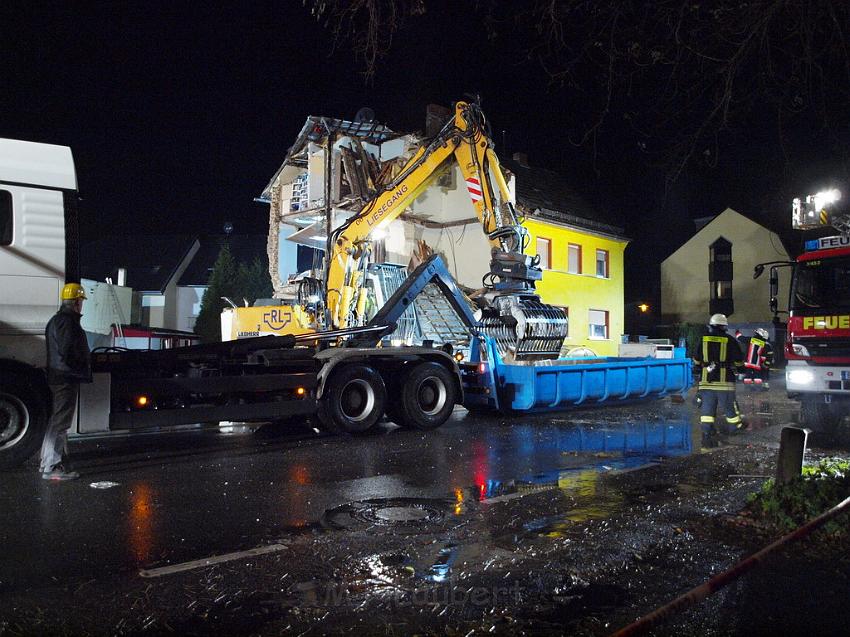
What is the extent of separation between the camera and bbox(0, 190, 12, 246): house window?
7293 millimetres

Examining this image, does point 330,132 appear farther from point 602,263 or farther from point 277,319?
point 602,263

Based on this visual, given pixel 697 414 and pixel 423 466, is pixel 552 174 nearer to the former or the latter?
pixel 697 414

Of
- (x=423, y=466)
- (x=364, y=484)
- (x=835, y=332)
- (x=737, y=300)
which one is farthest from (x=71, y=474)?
(x=737, y=300)

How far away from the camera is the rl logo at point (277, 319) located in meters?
15.3

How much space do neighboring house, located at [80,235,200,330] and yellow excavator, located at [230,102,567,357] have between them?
31.0 m

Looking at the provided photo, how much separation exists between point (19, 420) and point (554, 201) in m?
23.4

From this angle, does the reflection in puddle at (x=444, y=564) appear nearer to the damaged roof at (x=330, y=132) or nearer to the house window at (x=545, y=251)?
the damaged roof at (x=330, y=132)

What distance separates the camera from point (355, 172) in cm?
2214

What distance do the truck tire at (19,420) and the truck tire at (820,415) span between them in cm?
1039

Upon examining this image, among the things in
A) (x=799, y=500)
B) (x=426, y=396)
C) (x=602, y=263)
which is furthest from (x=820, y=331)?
(x=602, y=263)

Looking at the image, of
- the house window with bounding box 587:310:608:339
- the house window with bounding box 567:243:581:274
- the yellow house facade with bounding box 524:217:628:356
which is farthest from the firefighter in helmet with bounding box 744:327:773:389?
the house window with bounding box 567:243:581:274

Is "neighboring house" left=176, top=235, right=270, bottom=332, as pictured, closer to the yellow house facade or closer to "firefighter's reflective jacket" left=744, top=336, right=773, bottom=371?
the yellow house facade

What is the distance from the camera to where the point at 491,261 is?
12273 millimetres

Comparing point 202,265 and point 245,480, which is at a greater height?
point 202,265
